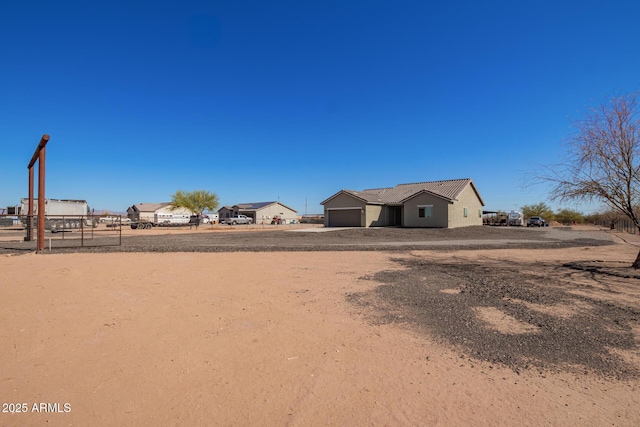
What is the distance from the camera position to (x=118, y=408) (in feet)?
9.37

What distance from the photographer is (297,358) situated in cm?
386

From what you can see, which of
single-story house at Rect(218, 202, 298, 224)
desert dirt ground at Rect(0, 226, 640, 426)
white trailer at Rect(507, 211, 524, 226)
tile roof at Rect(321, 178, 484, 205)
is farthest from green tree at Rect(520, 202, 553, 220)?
desert dirt ground at Rect(0, 226, 640, 426)

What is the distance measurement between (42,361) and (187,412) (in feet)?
7.37

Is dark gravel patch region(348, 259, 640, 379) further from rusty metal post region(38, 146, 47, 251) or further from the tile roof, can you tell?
the tile roof

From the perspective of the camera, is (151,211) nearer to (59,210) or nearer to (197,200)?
(197,200)

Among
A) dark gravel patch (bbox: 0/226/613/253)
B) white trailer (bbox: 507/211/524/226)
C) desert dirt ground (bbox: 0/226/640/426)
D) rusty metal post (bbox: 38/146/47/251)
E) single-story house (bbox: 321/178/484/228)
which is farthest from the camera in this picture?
white trailer (bbox: 507/211/524/226)

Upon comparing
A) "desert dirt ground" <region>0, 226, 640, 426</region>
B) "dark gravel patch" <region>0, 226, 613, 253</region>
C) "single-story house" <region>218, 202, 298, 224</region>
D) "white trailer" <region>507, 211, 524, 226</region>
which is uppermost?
"single-story house" <region>218, 202, 298, 224</region>

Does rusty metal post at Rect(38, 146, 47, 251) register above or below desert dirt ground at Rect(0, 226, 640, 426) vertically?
above

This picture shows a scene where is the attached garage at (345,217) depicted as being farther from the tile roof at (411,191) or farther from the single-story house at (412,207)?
the tile roof at (411,191)

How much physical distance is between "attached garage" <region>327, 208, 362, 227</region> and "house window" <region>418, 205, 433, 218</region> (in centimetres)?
626

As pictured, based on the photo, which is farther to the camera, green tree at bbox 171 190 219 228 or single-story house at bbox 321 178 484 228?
green tree at bbox 171 190 219 228

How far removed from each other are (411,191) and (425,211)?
6632 mm

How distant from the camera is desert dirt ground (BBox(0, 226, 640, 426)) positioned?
283cm

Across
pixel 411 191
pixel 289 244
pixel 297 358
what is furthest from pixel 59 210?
pixel 411 191
